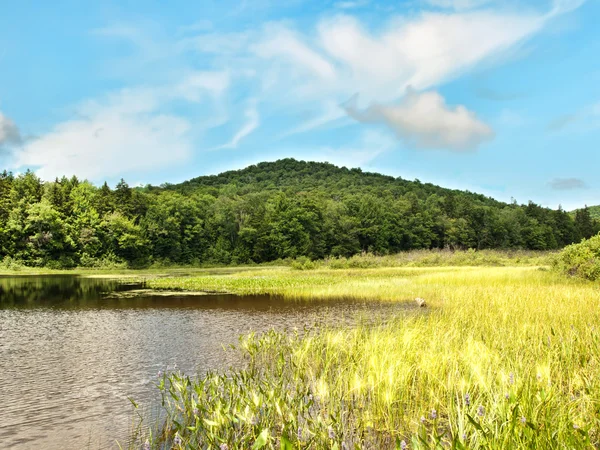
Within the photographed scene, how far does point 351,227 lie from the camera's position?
9181 cm

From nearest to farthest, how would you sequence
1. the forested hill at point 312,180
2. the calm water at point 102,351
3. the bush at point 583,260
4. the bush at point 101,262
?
1. the calm water at point 102,351
2. the bush at point 583,260
3. the bush at point 101,262
4. the forested hill at point 312,180

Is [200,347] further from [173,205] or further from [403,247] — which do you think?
[403,247]

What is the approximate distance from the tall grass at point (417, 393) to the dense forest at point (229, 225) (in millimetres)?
67172

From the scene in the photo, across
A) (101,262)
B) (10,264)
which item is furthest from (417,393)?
(101,262)

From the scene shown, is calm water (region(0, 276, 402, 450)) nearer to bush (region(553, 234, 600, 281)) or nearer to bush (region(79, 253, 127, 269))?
bush (region(553, 234, 600, 281))

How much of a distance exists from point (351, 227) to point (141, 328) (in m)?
77.9

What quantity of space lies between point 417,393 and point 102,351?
937 cm

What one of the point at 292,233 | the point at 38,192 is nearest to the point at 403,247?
the point at 292,233

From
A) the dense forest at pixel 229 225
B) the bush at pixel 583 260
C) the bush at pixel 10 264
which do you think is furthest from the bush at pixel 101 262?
the bush at pixel 583 260

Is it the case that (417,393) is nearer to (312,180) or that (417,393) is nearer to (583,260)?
(583,260)

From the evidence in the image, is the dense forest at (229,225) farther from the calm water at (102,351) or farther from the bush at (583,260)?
the bush at (583,260)

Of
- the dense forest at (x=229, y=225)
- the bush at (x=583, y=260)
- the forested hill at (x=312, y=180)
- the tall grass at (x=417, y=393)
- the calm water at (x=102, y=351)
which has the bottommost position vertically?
the calm water at (x=102, y=351)

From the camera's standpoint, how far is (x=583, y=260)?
22359 mm

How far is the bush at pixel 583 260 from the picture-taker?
21.4m
